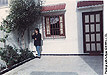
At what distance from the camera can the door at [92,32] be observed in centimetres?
751

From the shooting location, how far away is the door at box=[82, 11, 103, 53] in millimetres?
7512

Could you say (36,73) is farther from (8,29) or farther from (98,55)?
(98,55)

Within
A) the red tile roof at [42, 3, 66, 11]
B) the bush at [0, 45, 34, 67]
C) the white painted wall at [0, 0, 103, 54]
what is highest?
the red tile roof at [42, 3, 66, 11]

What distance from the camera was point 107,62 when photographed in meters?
2.49

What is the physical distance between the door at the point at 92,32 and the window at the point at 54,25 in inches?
54.6

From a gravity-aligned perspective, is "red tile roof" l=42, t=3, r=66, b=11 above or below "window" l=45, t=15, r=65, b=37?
above

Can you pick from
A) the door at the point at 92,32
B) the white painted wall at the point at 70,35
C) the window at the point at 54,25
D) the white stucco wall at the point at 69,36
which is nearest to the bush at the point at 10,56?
the white painted wall at the point at 70,35

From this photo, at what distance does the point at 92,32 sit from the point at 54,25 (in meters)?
2.41

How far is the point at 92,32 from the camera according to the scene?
7.67m

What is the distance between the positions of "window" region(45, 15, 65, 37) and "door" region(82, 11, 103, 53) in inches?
54.6

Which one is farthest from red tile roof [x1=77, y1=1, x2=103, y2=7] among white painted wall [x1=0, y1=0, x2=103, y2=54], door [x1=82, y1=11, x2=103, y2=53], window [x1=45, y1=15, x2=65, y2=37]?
window [x1=45, y1=15, x2=65, y2=37]

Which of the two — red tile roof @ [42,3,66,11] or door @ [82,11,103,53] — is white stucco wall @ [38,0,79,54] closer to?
red tile roof @ [42,3,66,11]

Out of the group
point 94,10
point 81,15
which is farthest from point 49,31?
point 94,10

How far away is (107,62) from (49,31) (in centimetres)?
618
